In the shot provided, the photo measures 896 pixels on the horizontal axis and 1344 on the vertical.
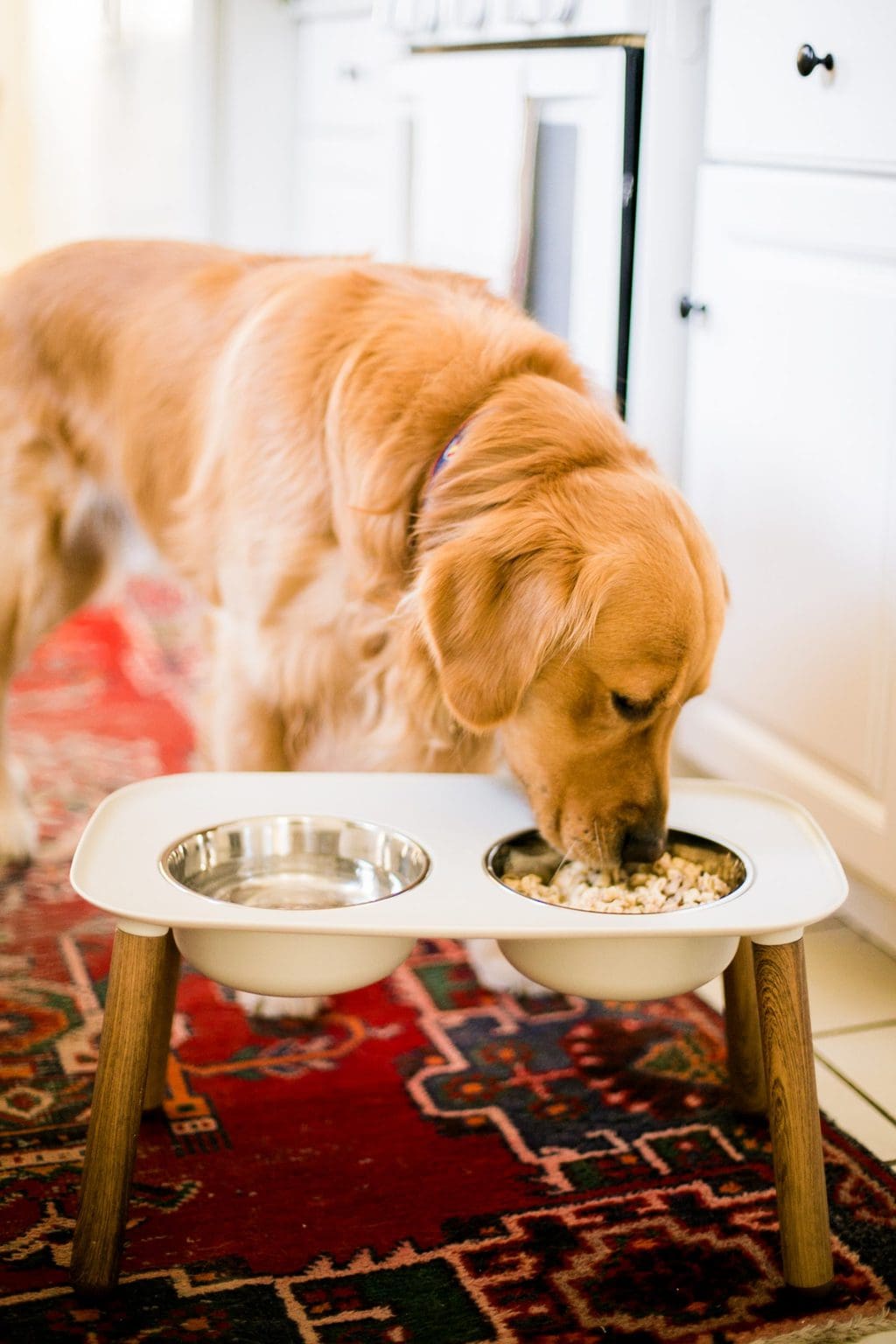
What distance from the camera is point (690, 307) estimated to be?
2.41m

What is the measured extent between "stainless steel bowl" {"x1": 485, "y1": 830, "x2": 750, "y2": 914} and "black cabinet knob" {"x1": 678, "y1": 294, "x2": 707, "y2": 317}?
3.84 feet

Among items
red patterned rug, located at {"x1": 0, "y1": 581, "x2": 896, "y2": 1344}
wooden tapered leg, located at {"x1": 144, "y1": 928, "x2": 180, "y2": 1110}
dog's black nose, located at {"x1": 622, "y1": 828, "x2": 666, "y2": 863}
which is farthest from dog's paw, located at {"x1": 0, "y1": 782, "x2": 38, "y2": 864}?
dog's black nose, located at {"x1": 622, "y1": 828, "x2": 666, "y2": 863}

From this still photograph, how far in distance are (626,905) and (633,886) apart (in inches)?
2.1

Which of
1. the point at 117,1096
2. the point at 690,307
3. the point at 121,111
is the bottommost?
the point at 117,1096

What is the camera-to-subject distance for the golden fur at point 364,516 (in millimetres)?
1474

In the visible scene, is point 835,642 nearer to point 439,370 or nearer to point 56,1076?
point 439,370

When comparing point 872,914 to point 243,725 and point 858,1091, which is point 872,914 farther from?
point 243,725

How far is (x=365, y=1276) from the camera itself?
4.41 feet

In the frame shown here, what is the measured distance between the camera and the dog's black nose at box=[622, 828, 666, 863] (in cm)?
151

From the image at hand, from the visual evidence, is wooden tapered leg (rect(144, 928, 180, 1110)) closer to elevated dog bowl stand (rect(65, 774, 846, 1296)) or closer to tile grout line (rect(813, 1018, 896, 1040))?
elevated dog bowl stand (rect(65, 774, 846, 1296))

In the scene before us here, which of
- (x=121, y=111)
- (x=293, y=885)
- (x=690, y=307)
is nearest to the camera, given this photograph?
(x=293, y=885)

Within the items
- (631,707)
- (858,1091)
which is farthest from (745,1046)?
(631,707)

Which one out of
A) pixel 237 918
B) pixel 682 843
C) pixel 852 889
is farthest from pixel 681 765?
pixel 237 918

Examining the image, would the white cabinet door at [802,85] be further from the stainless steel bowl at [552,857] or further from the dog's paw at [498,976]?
the dog's paw at [498,976]
